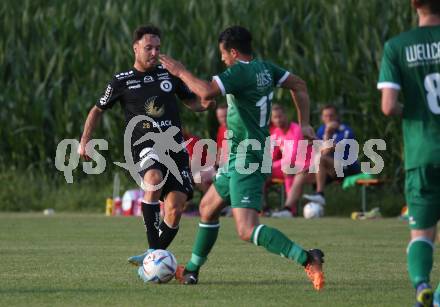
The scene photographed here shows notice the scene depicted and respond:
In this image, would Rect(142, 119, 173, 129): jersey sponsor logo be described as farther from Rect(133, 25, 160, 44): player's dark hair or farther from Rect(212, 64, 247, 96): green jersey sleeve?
Rect(212, 64, 247, 96): green jersey sleeve

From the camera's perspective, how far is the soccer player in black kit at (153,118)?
11.3 meters

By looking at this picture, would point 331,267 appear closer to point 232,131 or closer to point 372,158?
point 232,131

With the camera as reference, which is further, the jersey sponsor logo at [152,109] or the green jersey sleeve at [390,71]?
the jersey sponsor logo at [152,109]

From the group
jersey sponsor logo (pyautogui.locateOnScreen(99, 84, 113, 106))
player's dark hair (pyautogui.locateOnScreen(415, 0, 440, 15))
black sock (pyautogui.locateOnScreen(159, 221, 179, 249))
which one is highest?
player's dark hair (pyautogui.locateOnScreen(415, 0, 440, 15))

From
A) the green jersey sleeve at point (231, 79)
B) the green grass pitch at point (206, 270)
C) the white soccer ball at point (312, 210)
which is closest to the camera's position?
the green grass pitch at point (206, 270)

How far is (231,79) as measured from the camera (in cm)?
973

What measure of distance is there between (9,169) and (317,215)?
6.61 m

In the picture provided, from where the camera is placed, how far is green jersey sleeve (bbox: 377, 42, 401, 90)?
7.89m

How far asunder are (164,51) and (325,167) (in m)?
4.79

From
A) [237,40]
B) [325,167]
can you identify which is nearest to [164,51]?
[325,167]

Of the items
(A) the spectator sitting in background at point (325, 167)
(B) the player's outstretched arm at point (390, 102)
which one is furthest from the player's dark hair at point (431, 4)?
(A) the spectator sitting in background at point (325, 167)

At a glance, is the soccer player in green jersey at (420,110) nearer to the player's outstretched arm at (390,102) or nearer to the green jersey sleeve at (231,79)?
the player's outstretched arm at (390,102)

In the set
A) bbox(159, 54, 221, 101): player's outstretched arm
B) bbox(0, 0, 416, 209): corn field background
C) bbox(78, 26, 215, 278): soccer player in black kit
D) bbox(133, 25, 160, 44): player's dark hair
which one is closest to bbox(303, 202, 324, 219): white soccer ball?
bbox(0, 0, 416, 209): corn field background

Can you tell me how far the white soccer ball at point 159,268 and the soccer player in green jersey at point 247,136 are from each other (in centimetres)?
20
